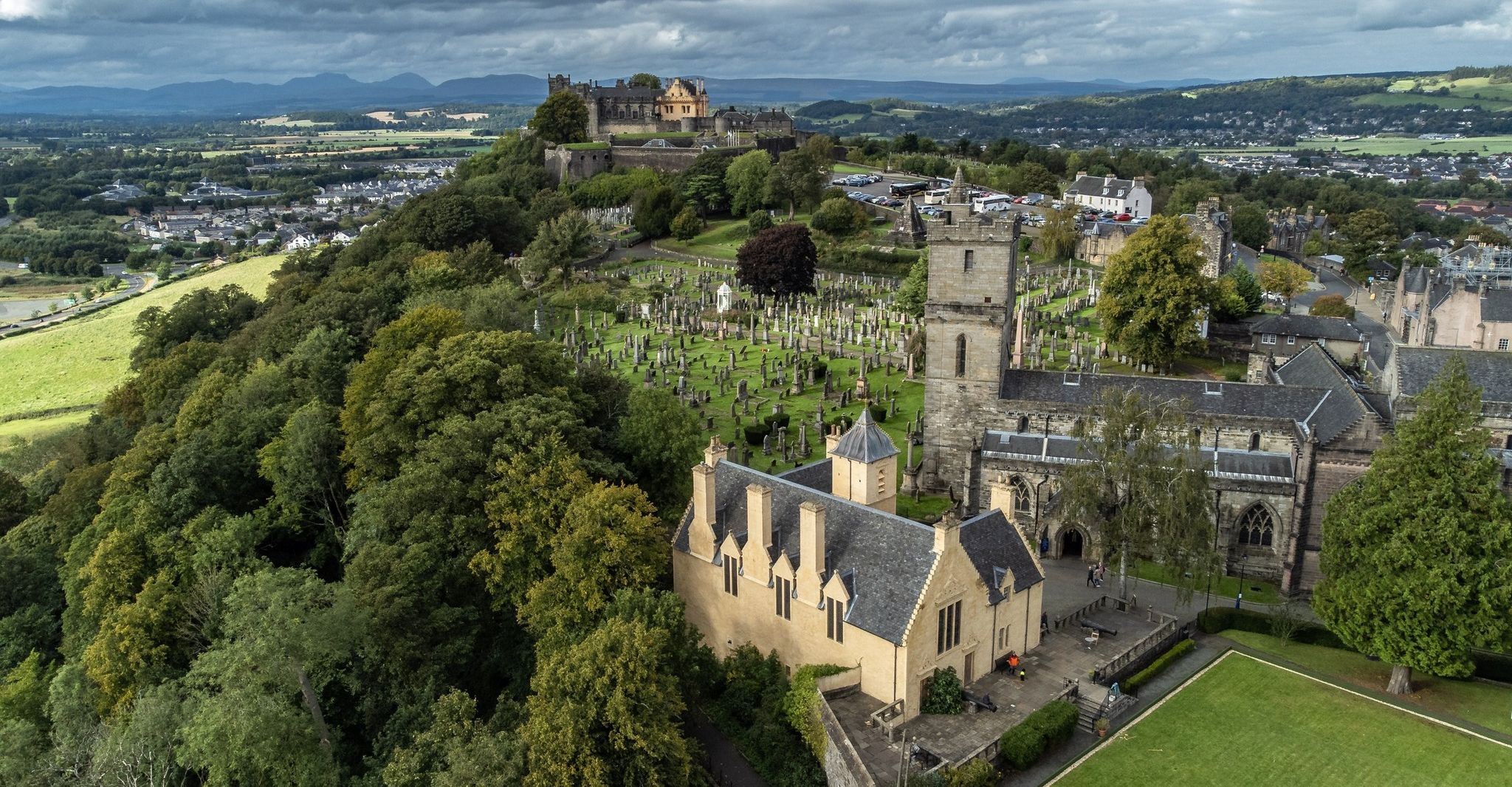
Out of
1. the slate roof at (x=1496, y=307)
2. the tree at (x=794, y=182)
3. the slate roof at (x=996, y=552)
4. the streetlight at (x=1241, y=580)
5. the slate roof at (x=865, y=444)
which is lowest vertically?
the streetlight at (x=1241, y=580)

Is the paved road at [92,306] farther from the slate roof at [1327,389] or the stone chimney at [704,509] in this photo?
the slate roof at [1327,389]

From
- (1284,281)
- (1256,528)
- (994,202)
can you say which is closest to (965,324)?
(1256,528)

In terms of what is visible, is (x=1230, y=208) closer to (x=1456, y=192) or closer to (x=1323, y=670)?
(x=1323, y=670)

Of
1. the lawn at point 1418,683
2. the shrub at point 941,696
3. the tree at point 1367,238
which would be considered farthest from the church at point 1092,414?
the tree at point 1367,238

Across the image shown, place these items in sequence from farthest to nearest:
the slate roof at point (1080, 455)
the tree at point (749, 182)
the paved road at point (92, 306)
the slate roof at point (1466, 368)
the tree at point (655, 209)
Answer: the paved road at point (92, 306)
the tree at point (749, 182)
the tree at point (655, 209)
the slate roof at point (1080, 455)
the slate roof at point (1466, 368)

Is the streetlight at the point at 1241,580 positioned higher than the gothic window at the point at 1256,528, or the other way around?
the gothic window at the point at 1256,528
